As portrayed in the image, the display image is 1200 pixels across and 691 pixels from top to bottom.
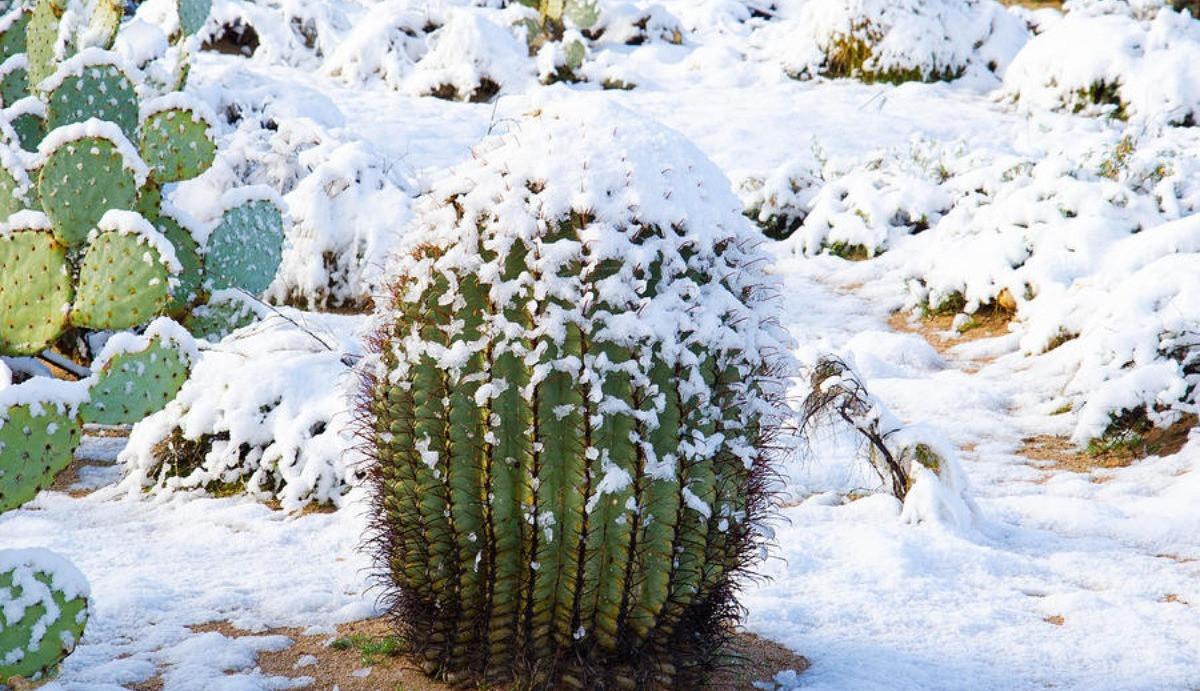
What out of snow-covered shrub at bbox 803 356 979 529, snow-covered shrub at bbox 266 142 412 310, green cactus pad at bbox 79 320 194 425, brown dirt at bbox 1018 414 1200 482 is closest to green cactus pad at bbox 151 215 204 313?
green cactus pad at bbox 79 320 194 425

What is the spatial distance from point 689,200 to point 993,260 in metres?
5.74

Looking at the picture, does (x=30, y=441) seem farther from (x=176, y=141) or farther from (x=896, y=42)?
(x=896, y=42)

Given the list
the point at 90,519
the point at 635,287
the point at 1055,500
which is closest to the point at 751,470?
the point at 635,287

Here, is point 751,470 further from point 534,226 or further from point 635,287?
point 534,226

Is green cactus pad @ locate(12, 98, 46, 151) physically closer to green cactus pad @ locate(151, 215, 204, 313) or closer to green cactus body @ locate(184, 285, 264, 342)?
green cactus pad @ locate(151, 215, 204, 313)

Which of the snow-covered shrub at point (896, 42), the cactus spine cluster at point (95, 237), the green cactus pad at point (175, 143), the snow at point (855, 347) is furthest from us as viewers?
the snow-covered shrub at point (896, 42)

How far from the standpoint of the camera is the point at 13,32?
4.45m

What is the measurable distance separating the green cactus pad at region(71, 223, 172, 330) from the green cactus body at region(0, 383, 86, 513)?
330 millimetres

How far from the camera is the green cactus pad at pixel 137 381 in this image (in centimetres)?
253

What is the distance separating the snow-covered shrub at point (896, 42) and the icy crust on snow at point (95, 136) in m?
11.7

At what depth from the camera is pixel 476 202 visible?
2.43m

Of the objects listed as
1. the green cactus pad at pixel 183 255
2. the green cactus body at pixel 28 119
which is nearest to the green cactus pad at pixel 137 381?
the green cactus pad at pixel 183 255

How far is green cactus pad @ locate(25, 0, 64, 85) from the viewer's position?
400cm

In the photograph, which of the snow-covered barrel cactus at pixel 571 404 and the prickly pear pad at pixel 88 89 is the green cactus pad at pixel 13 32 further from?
the snow-covered barrel cactus at pixel 571 404
